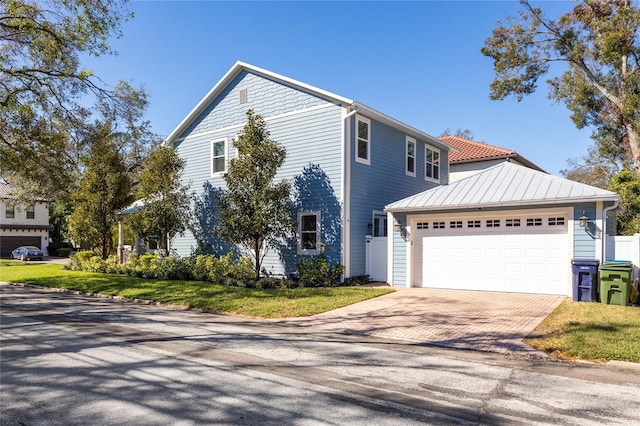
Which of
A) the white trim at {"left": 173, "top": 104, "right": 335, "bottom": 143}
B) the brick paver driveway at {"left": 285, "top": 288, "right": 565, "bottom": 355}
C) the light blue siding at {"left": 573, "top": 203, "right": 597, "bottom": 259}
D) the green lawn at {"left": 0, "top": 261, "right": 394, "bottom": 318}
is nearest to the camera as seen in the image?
the brick paver driveway at {"left": 285, "top": 288, "right": 565, "bottom": 355}

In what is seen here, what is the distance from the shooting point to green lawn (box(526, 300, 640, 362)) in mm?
6414

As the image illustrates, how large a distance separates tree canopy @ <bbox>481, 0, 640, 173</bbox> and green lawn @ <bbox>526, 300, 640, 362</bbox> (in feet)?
50.0

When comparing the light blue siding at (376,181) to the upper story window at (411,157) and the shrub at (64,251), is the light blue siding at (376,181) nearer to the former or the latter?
the upper story window at (411,157)

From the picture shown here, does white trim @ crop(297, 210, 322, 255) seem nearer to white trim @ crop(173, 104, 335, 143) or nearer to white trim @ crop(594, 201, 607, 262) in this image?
white trim @ crop(173, 104, 335, 143)

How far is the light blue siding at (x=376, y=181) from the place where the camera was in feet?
50.4

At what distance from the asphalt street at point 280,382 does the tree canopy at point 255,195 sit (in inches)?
273

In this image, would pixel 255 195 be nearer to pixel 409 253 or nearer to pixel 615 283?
pixel 409 253

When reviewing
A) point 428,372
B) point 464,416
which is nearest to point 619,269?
point 428,372

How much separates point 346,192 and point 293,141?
330 centimetres

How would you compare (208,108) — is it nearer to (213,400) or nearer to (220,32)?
(220,32)

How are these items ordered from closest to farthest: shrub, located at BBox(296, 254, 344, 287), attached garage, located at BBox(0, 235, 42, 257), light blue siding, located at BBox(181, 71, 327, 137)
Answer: shrub, located at BBox(296, 254, 344, 287), light blue siding, located at BBox(181, 71, 327, 137), attached garage, located at BBox(0, 235, 42, 257)

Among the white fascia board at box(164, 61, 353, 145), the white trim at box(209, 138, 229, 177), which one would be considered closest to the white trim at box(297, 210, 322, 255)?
the white fascia board at box(164, 61, 353, 145)

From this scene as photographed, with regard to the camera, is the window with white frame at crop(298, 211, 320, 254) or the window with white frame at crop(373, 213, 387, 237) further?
the window with white frame at crop(373, 213, 387, 237)

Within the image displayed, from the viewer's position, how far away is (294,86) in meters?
16.5
